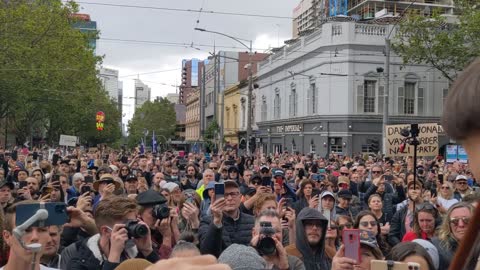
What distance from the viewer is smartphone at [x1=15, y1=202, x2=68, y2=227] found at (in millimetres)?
2789

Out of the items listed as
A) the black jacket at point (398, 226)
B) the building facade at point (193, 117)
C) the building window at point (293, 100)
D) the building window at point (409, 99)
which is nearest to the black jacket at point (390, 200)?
the black jacket at point (398, 226)

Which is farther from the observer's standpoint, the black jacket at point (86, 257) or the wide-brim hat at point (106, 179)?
the wide-brim hat at point (106, 179)

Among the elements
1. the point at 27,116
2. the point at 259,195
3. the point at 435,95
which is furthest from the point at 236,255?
the point at 27,116

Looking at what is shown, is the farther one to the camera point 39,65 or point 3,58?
point 39,65

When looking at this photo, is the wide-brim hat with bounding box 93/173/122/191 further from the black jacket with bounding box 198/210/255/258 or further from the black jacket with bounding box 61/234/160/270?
the black jacket with bounding box 61/234/160/270

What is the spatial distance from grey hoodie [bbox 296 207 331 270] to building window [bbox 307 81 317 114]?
36461 millimetres

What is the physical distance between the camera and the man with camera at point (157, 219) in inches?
209

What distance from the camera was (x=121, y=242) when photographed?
3939mm

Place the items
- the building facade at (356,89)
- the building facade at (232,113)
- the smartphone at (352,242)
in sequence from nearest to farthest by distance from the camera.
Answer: the smartphone at (352,242) → the building facade at (356,89) → the building facade at (232,113)

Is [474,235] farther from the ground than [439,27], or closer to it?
closer to it

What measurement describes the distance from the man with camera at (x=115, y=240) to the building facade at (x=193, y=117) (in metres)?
93.0

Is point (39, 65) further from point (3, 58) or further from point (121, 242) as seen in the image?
point (121, 242)

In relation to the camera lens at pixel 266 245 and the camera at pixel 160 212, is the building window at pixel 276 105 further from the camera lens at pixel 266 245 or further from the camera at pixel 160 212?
the camera lens at pixel 266 245

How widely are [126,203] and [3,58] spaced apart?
98.3ft
